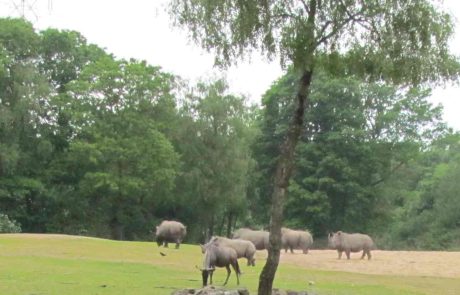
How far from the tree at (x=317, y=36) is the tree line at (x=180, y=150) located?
3493 cm

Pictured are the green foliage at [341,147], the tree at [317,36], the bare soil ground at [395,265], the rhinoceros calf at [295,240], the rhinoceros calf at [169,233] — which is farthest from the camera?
the green foliage at [341,147]

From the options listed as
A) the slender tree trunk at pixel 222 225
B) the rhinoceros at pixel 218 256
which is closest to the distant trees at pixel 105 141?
the slender tree trunk at pixel 222 225

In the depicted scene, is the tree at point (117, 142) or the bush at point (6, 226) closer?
the bush at point (6, 226)

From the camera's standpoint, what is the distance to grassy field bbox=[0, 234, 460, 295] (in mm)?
17134

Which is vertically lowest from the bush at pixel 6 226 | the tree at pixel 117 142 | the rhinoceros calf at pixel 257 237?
the rhinoceros calf at pixel 257 237

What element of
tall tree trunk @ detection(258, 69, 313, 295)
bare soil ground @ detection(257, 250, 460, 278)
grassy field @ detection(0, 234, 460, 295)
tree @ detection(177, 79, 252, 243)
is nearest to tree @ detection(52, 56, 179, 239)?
tree @ detection(177, 79, 252, 243)

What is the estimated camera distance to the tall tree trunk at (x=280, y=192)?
14.5 m

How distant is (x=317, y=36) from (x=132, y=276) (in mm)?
9442

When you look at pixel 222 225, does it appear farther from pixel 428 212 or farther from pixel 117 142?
pixel 428 212

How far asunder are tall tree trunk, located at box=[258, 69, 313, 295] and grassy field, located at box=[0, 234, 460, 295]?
10.2 feet

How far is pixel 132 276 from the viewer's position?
19828 millimetres

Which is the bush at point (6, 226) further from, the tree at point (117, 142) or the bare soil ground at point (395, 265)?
the bare soil ground at point (395, 265)

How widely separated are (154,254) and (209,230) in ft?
104

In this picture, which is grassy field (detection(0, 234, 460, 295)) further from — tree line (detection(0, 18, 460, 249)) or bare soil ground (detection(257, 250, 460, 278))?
tree line (detection(0, 18, 460, 249))
